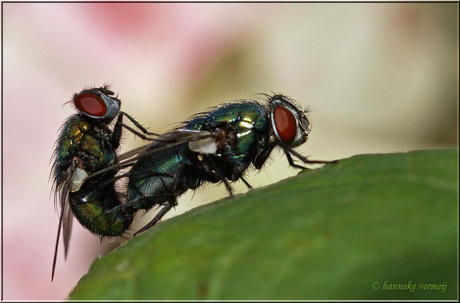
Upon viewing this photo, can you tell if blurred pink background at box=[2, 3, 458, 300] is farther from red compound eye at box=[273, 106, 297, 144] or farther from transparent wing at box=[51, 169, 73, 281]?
red compound eye at box=[273, 106, 297, 144]

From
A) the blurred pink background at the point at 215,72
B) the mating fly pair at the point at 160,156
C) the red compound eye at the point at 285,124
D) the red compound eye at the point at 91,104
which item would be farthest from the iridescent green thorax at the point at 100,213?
the blurred pink background at the point at 215,72

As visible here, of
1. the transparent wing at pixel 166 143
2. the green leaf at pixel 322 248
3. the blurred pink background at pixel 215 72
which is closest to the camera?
the green leaf at pixel 322 248

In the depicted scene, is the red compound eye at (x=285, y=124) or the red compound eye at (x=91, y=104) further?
the red compound eye at (x=91, y=104)

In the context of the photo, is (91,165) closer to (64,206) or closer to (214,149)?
(64,206)

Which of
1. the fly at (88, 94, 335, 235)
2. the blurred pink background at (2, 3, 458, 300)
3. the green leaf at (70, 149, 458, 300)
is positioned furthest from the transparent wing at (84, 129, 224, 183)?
the blurred pink background at (2, 3, 458, 300)

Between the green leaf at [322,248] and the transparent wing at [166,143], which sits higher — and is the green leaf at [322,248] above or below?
above

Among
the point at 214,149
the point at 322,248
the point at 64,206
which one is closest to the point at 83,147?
the point at 64,206

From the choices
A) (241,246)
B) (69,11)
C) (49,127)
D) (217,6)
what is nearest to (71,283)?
(49,127)

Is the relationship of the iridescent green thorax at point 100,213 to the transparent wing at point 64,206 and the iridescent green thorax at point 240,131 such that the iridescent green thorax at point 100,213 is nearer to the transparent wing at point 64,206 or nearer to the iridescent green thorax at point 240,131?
the transparent wing at point 64,206
